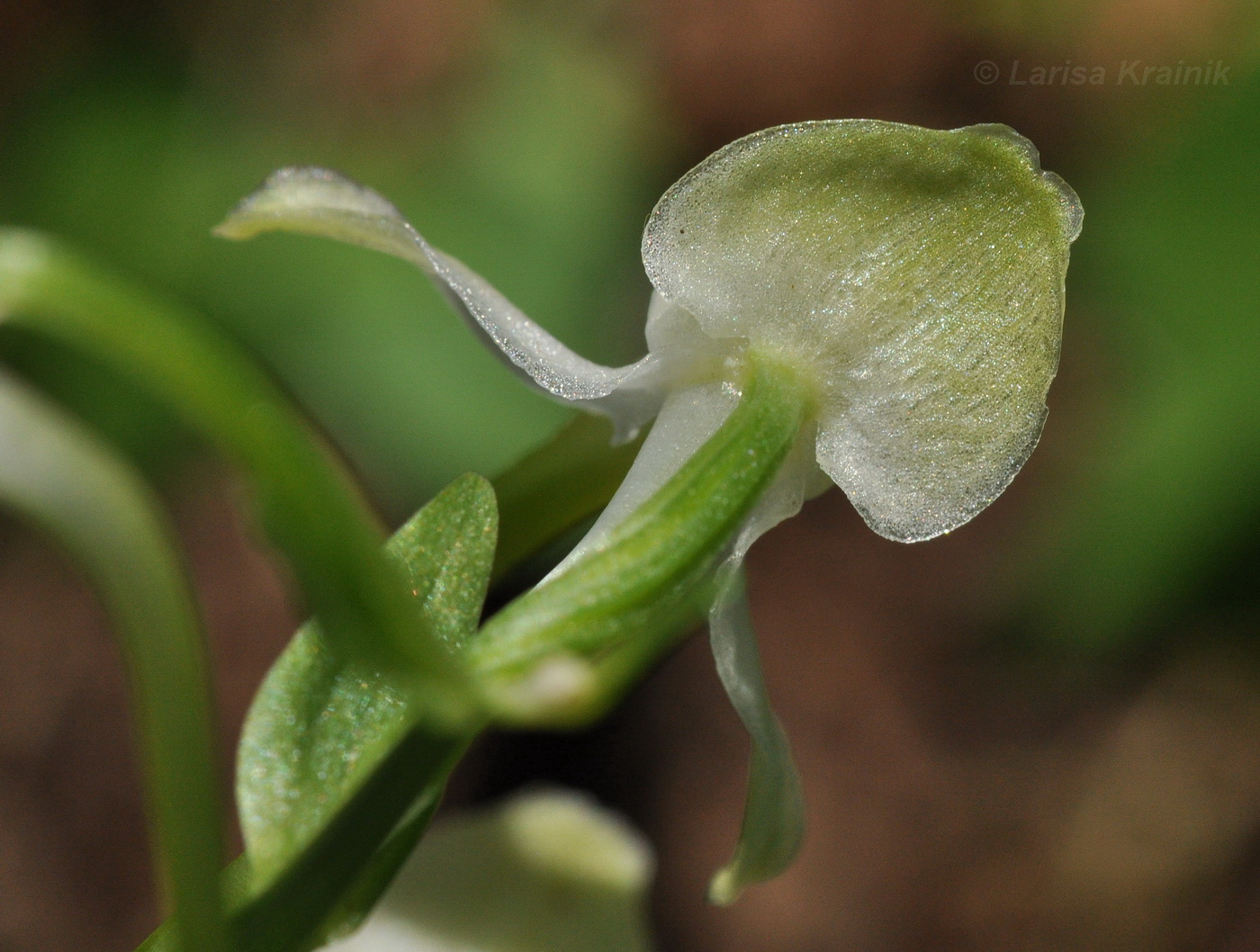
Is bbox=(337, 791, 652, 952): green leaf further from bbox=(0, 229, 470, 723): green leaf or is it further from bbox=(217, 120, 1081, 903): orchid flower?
bbox=(0, 229, 470, 723): green leaf

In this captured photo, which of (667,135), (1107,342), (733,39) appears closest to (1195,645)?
(1107,342)

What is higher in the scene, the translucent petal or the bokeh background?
the translucent petal

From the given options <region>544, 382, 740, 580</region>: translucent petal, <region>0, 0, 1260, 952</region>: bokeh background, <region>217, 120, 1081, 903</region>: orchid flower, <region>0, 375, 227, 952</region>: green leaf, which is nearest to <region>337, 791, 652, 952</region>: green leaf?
<region>217, 120, 1081, 903</region>: orchid flower

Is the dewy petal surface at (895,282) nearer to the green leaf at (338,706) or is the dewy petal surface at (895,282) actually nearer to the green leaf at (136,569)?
the green leaf at (338,706)

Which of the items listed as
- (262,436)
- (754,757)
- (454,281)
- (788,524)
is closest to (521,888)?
(754,757)

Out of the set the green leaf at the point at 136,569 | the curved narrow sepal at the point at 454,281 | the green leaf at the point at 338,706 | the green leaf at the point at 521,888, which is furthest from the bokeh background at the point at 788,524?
the green leaf at the point at 136,569

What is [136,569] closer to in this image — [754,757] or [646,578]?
[646,578]
